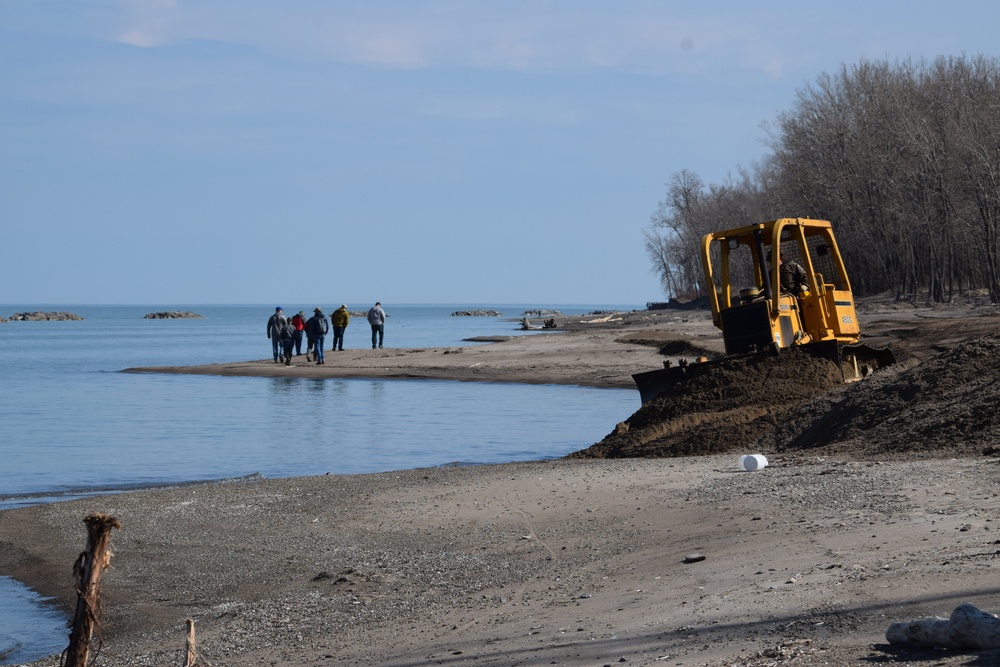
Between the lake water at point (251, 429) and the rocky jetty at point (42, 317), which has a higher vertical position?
the rocky jetty at point (42, 317)

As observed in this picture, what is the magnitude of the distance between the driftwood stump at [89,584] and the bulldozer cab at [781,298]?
42.6ft

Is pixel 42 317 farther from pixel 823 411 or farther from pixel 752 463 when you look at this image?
pixel 752 463

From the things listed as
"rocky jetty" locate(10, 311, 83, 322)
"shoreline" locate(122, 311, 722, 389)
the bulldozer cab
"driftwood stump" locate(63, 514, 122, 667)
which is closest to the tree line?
"shoreline" locate(122, 311, 722, 389)

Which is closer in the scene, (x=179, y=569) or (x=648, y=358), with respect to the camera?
(x=179, y=569)

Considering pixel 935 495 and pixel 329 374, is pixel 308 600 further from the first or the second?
pixel 329 374

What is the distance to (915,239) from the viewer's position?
5081 centimetres

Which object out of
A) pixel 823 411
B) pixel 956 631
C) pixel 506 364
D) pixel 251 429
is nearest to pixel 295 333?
pixel 506 364

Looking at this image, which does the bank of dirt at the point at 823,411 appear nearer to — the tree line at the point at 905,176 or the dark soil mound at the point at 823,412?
the dark soil mound at the point at 823,412

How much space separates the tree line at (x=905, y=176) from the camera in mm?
44750

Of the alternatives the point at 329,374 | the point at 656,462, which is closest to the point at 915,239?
the point at 329,374

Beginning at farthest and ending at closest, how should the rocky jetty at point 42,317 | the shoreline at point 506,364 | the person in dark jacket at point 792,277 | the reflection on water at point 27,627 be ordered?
the rocky jetty at point 42,317 → the shoreline at point 506,364 → the person in dark jacket at point 792,277 → the reflection on water at point 27,627

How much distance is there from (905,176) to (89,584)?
48.1m

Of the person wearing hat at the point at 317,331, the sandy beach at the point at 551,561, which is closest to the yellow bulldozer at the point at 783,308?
the sandy beach at the point at 551,561

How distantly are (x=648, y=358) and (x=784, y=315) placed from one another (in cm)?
1741
